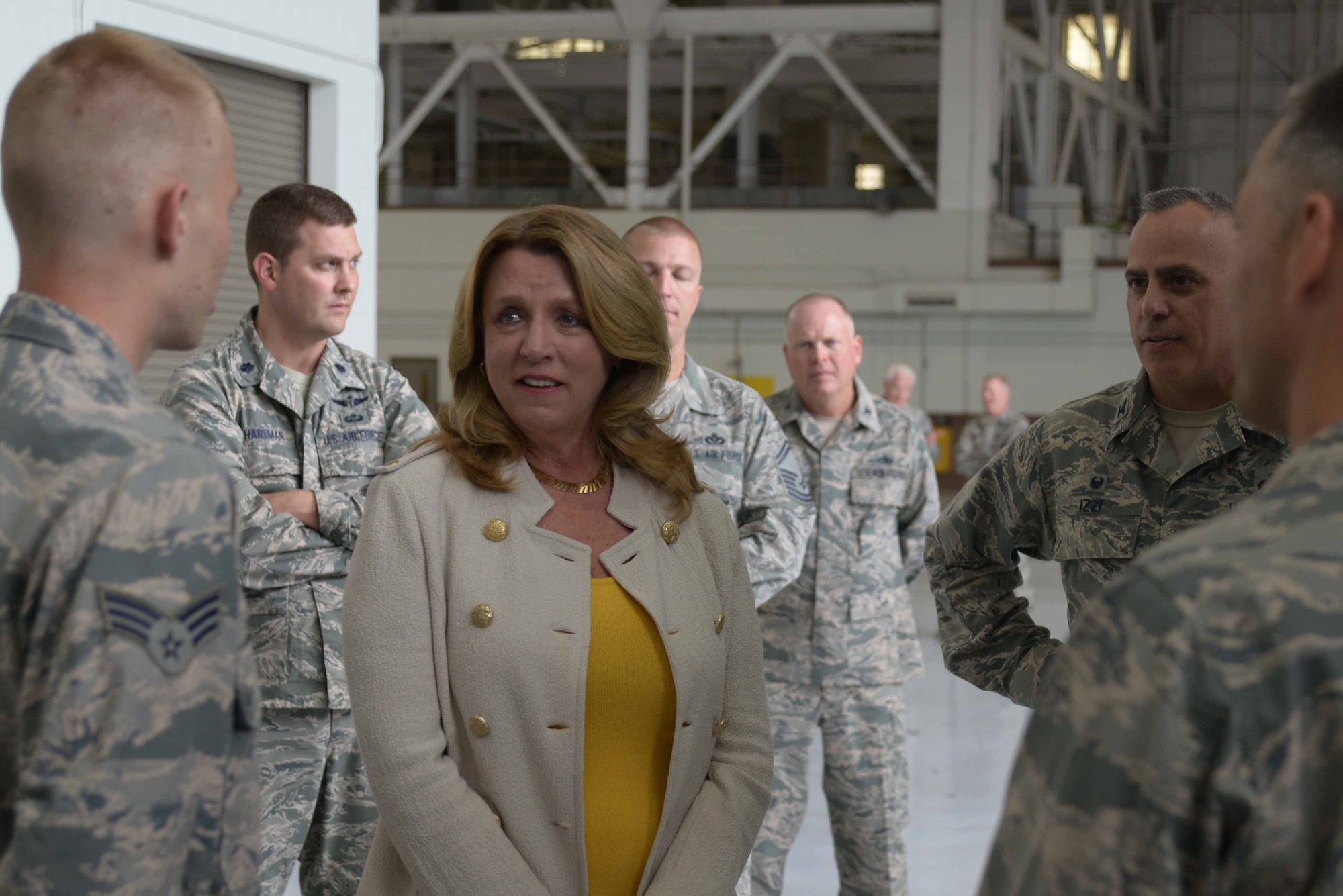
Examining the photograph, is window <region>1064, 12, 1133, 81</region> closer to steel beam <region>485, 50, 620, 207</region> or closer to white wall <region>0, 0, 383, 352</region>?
steel beam <region>485, 50, 620, 207</region>

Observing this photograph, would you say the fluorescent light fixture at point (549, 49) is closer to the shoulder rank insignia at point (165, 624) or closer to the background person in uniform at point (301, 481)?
the background person in uniform at point (301, 481)

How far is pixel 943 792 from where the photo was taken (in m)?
5.48

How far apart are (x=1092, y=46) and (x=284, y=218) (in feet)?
64.8

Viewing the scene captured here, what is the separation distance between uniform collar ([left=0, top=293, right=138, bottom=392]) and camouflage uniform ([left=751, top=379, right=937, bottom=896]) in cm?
295

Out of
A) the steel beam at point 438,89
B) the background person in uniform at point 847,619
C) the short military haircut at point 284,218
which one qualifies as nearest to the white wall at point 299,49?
the short military haircut at point 284,218

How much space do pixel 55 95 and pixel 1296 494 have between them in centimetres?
121

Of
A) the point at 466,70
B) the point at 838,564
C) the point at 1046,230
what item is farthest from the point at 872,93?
the point at 838,564

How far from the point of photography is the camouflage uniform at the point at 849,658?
3.99 m

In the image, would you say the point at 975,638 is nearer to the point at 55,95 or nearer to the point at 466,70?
the point at 55,95

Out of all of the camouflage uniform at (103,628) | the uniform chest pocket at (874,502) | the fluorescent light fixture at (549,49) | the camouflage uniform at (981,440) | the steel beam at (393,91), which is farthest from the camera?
the fluorescent light fixture at (549,49)

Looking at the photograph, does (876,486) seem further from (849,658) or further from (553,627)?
(553,627)

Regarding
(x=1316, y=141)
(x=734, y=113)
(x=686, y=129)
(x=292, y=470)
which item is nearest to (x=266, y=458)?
(x=292, y=470)

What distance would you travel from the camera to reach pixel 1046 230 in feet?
56.6

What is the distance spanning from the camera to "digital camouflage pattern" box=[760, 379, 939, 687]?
4094 mm
